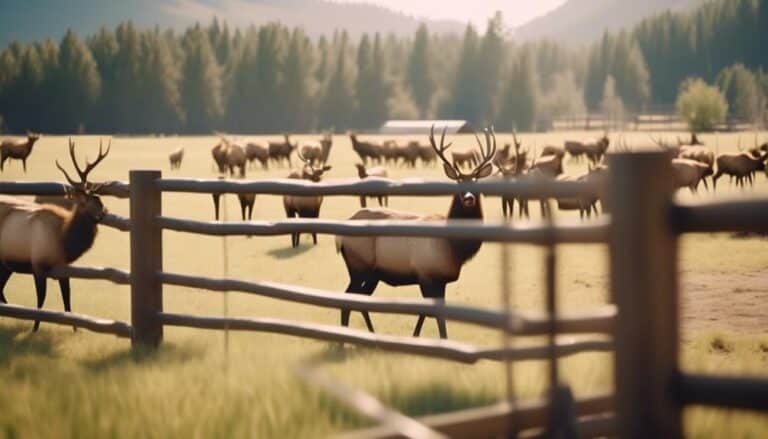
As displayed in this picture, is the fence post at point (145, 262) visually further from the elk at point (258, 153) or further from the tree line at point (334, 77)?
the tree line at point (334, 77)

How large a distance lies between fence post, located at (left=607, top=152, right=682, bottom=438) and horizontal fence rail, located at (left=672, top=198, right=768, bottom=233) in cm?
6

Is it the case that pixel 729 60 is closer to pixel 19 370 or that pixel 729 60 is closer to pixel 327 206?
pixel 327 206

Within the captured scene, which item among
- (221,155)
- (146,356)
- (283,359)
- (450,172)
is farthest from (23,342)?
(221,155)

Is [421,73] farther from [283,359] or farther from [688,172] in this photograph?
[283,359]

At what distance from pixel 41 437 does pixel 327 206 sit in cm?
2190

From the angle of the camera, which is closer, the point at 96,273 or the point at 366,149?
the point at 96,273

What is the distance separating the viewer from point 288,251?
A: 663 inches

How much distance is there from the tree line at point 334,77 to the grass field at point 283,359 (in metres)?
90.4

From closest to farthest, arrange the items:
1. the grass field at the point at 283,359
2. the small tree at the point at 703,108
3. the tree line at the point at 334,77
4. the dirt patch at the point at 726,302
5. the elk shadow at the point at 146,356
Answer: the grass field at the point at 283,359
the elk shadow at the point at 146,356
the dirt patch at the point at 726,302
the small tree at the point at 703,108
the tree line at the point at 334,77

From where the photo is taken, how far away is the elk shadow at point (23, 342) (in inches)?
268

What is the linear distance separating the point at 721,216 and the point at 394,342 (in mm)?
2794

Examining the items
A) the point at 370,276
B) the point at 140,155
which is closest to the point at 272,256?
the point at 370,276

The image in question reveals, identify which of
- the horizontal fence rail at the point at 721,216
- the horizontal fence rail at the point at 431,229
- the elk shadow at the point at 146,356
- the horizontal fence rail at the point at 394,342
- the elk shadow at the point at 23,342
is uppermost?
the horizontal fence rail at the point at 721,216

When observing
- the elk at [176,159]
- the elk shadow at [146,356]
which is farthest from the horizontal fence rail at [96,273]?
the elk at [176,159]
